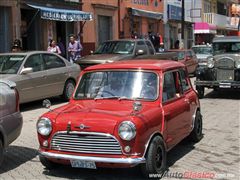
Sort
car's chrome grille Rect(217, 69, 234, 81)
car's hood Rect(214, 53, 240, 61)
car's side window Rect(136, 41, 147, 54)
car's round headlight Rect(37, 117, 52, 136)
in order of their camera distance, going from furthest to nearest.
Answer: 1. car's side window Rect(136, 41, 147, 54)
2. car's hood Rect(214, 53, 240, 61)
3. car's chrome grille Rect(217, 69, 234, 81)
4. car's round headlight Rect(37, 117, 52, 136)

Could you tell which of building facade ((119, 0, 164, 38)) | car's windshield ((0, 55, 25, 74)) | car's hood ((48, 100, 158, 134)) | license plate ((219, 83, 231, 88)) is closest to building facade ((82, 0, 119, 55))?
building facade ((119, 0, 164, 38))

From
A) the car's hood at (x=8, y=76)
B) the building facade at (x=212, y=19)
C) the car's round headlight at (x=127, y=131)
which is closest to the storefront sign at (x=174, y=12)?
the building facade at (x=212, y=19)

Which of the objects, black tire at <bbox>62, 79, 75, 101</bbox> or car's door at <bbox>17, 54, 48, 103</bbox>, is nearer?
car's door at <bbox>17, 54, 48, 103</bbox>

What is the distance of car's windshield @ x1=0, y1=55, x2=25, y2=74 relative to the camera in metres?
12.3

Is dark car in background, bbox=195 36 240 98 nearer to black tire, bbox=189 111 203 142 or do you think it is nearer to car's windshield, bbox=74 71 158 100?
black tire, bbox=189 111 203 142

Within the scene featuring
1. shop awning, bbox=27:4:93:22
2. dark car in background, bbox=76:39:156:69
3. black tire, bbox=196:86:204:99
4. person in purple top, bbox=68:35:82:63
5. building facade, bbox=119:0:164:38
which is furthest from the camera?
building facade, bbox=119:0:164:38

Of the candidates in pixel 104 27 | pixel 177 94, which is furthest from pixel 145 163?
pixel 104 27

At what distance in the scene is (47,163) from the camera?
638 cm

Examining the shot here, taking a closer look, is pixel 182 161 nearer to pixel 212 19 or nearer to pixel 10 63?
pixel 10 63

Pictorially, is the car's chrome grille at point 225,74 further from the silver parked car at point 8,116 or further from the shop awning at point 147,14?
the shop awning at point 147,14

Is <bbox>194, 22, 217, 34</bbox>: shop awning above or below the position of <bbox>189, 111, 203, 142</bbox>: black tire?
above

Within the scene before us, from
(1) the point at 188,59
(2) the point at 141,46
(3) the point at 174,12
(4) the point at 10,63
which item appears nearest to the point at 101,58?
(2) the point at 141,46

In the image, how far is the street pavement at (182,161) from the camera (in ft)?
20.7

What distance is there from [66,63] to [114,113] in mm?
8445
